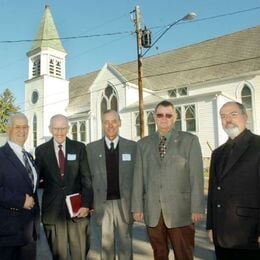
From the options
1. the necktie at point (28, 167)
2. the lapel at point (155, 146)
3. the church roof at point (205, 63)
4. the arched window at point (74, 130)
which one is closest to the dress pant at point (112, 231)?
the lapel at point (155, 146)

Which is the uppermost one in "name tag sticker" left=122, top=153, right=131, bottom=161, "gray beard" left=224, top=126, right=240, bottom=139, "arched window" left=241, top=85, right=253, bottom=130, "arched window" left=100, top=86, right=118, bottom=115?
"arched window" left=100, top=86, right=118, bottom=115

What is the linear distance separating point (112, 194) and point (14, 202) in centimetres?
150

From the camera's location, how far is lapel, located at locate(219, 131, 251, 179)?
356 centimetres

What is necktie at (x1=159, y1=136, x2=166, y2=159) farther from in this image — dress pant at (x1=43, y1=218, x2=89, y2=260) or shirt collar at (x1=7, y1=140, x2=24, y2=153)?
shirt collar at (x1=7, y1=140, x2=24, y2=153)

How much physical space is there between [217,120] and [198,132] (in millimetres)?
1734

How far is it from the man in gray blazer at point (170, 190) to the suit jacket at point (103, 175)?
1.73ft

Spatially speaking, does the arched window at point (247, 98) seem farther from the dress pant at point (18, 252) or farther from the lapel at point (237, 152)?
the dress pant at point (18, 252)

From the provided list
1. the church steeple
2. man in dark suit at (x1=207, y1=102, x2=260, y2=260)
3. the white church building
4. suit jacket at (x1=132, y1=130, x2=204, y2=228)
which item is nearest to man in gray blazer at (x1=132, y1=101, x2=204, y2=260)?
suit jacket at (x1=132, y1=130, x2=204, y2=228)

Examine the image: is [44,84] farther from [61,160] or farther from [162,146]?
[162,146]

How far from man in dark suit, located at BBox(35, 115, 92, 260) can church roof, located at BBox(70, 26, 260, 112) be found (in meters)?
21.7

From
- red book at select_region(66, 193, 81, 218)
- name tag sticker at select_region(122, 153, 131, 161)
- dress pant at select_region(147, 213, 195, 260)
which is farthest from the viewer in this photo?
name tag sticker at select_region(122, 153, 131, 161)

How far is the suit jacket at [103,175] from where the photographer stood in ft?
16.2

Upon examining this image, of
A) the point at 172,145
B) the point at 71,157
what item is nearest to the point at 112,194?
the point at 71,157

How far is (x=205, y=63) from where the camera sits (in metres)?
29.0
